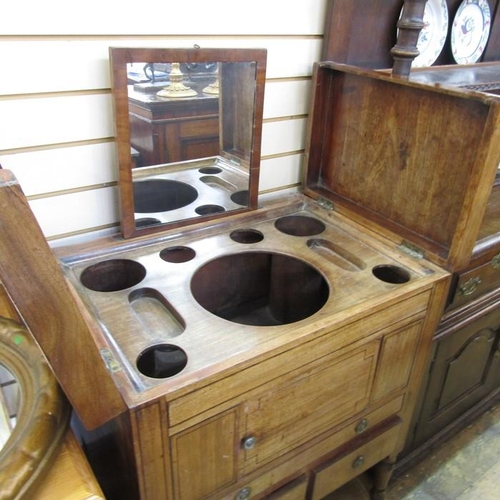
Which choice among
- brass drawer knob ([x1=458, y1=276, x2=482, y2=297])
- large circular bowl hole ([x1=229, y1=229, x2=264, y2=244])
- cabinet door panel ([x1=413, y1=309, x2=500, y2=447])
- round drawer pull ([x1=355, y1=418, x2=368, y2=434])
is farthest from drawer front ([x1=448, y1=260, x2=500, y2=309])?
large circular bowl hole ([x1=229, y1=229, x2=264, y2=244])

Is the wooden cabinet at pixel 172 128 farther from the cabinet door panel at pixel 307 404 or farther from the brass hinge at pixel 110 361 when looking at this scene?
the cabinet door panel at pixel 307 404

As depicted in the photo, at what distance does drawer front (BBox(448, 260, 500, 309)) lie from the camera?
1.16 metres

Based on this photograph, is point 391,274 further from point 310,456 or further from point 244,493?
point 244,493

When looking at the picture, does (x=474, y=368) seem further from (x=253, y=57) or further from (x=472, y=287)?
(x=253, y=57)

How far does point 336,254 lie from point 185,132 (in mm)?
481

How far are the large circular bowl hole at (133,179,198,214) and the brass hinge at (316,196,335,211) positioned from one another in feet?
1.19

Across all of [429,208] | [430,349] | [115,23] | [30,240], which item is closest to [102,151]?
[115,23]

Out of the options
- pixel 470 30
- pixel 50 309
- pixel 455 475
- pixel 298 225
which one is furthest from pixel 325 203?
pixel 455 475

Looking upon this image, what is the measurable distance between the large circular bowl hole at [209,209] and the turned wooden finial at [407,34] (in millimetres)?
561

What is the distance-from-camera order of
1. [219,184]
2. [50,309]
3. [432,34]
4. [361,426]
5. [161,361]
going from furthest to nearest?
[432,34] → [219,184] → [361,426] → [161,361] → [50,309]

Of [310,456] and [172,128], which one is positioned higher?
[172,128]

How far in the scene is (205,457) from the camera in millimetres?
854

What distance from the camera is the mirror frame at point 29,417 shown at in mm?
567

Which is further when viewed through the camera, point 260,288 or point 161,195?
point 260,288
